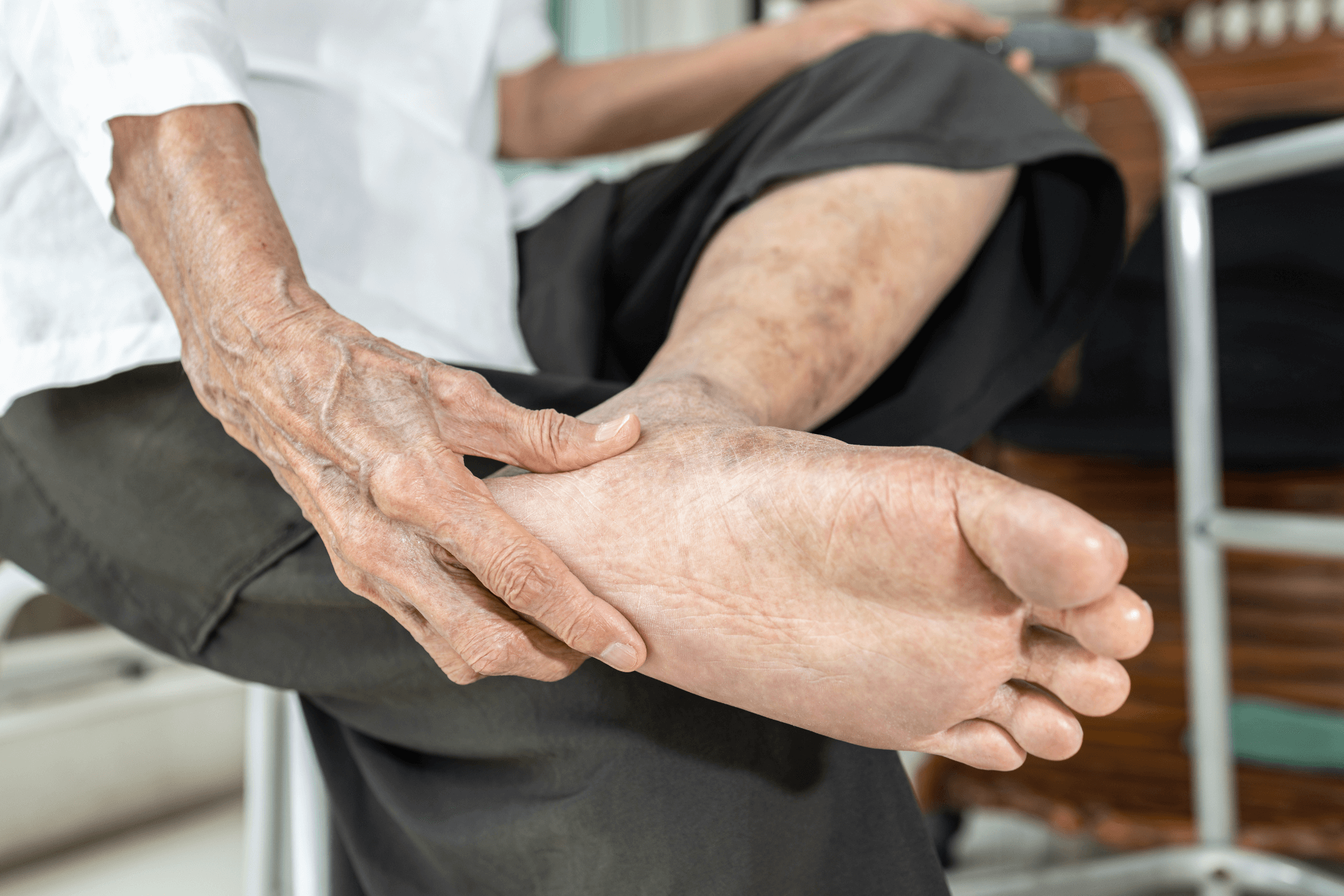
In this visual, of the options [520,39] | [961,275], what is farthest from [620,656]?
[520,39]

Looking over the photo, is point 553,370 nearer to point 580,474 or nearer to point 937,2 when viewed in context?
point 580,474

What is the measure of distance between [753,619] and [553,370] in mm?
318

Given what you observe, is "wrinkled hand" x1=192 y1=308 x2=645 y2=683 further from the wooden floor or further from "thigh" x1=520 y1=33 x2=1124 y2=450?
the wooden floor

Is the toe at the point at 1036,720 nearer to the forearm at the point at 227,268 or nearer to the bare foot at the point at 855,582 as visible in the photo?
the bare foot at the point at 855,582

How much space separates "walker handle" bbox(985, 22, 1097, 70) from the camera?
83 centimetres

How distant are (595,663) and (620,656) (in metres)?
0.04

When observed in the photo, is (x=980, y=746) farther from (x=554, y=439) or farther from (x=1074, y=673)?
(x=554, y=439)

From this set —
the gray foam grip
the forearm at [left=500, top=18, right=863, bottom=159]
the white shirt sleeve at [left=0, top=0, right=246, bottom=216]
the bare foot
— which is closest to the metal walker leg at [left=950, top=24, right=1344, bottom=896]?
the gray foam grip

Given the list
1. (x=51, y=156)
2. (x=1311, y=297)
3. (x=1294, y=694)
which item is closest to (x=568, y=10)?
(x=1311, y=297)

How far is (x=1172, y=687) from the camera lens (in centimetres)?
125

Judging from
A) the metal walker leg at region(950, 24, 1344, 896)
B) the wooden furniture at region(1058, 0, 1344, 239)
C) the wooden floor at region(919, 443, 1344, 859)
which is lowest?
the wooden floor at region(919, 443, 1344, 859)

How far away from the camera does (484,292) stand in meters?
0.64

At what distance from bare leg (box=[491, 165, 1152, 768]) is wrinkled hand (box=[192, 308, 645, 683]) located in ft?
0.07

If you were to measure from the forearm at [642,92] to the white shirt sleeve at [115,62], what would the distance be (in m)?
0.56
